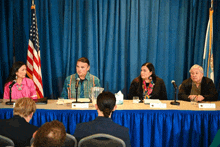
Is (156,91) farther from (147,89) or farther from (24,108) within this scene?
(24,108)

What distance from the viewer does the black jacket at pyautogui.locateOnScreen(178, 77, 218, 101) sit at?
3.22m

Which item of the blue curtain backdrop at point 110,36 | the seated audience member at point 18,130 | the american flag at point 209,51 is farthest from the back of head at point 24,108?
the american flag at point 209,51

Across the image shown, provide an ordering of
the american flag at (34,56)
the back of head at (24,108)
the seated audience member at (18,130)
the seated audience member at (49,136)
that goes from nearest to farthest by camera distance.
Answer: the seated audience member at (49,136), the seated audience member at (18,130), the back of head at (24,108), the american flag at (34,56)

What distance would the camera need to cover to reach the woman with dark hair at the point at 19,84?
316cm

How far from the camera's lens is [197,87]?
349cm

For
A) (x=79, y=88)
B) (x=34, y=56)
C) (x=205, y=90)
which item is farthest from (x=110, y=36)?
(x=205, y=90)

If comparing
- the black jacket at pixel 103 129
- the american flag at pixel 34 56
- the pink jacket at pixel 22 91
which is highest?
the american flag at pixel 34 56

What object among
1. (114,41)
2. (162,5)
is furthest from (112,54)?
(162,5)

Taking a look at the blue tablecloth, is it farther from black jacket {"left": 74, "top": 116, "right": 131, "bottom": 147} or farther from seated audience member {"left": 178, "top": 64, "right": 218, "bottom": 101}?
black jacket {"left": 74, "top": 116, "right": 131, "bottom": 147}

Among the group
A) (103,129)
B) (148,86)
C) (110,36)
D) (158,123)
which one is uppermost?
(110,36)

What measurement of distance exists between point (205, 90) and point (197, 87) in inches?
5.3

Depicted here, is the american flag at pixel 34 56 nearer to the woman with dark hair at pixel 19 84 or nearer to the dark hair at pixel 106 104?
the woman with dark hair at pixel 19 84

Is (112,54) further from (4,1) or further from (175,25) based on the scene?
(4,1)

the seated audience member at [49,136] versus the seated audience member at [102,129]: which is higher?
the seated audience member at [49,136]
